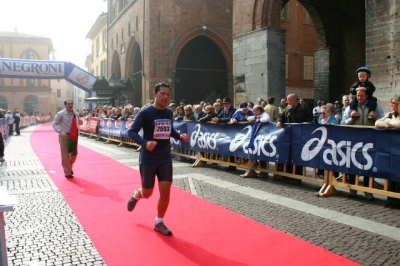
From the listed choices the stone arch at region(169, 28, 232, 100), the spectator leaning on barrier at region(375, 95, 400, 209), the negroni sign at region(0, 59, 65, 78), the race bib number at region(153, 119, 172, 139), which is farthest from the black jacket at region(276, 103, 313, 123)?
the negroni sign at region(0, 59, 65, 78)

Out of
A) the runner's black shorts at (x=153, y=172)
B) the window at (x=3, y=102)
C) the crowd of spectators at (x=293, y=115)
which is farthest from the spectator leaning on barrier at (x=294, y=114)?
the window at (x=3, y=102)

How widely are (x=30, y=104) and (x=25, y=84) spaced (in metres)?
3.53

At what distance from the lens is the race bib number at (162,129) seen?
4.48 meters

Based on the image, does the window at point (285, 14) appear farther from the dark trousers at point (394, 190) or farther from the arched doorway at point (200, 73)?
the dark trousers at point (394, 190)

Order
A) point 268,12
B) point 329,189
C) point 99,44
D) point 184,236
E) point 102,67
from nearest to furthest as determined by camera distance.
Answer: point 184,236 → point 329,189 → point 268,12 → point 102,67 → point 99,44

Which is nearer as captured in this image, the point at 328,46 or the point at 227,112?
the point at 227,112

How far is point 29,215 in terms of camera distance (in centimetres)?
533

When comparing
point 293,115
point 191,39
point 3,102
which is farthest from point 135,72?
point 3,102

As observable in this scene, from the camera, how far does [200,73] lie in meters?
31.2

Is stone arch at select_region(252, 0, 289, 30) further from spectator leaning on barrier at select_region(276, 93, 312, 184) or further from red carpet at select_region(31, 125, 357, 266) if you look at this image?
red carpet at select_region(31, 125, 357, 266)

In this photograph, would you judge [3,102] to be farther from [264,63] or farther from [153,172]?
[153,172]

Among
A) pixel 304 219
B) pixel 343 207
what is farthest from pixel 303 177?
pixel 304 219

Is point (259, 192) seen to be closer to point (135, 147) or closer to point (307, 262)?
point (307, 262)

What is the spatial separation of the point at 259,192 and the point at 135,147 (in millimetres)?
9047
